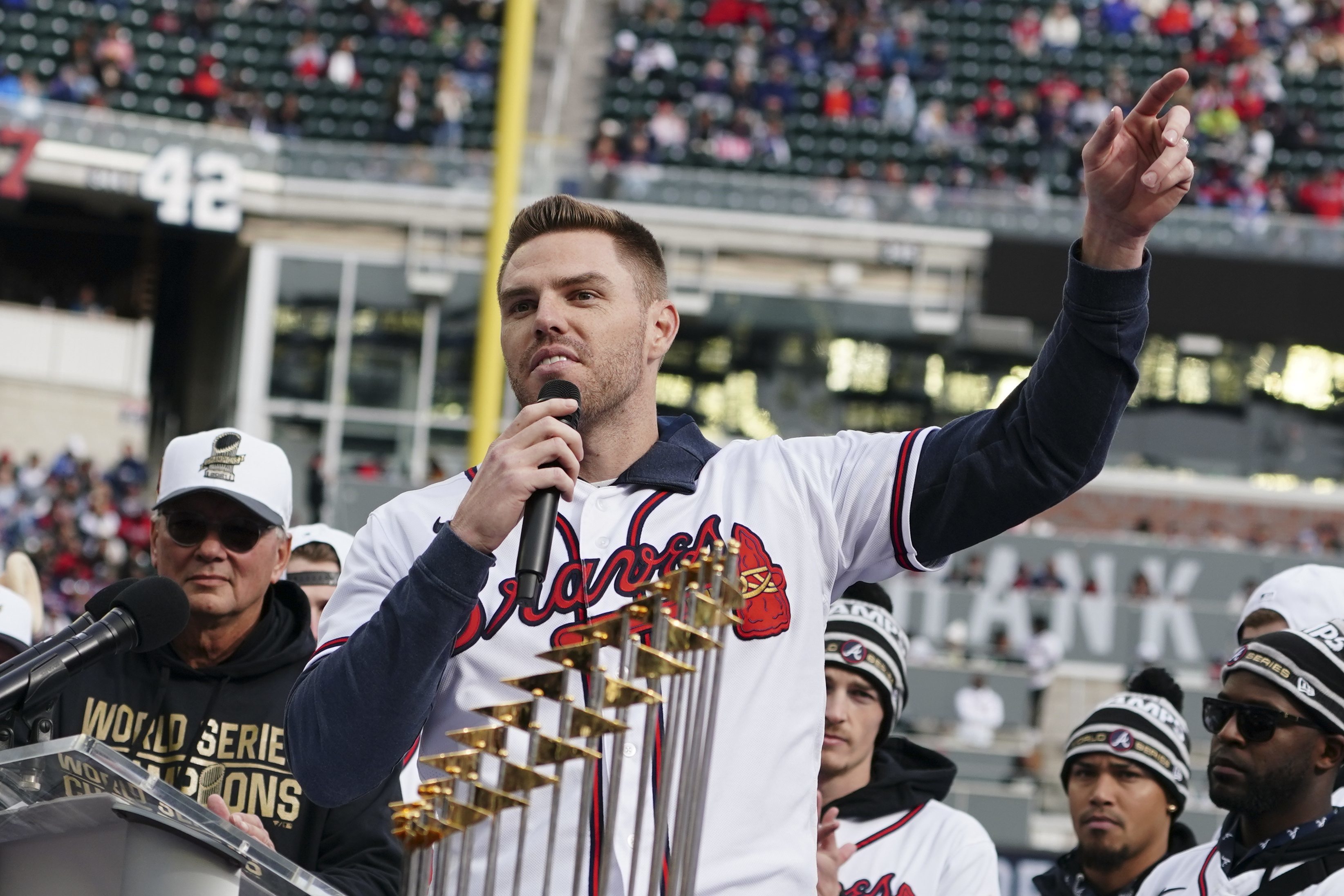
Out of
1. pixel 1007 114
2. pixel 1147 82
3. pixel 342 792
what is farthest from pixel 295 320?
pixel 342 792

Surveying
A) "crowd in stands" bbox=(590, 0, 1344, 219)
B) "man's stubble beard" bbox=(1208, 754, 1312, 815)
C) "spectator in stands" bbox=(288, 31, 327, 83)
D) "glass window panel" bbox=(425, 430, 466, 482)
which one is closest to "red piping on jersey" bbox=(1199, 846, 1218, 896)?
"man's stubble beard" bbox=(1208, 754, 1312, 815)

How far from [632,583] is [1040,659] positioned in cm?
1359

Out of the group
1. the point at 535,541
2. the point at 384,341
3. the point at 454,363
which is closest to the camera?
the point at 535,541

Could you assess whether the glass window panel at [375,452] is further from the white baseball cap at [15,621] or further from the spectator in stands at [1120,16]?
the white baseball cap at [15,621]

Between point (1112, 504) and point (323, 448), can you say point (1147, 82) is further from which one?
point (323, 448)

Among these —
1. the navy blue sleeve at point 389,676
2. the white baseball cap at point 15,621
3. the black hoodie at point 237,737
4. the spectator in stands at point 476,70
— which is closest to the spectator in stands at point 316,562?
the white baseball cap at point 15,621

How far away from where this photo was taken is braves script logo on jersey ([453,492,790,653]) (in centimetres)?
239

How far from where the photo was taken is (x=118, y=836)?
190 cm

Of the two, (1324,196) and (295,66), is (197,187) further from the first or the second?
(1324,196)

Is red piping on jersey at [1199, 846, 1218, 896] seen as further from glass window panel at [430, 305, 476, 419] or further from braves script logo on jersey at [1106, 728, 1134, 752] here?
glass window panel at [430, 305, 476, 419]

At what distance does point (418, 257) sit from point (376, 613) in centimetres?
1828

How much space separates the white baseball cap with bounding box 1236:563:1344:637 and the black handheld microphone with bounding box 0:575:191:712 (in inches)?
118

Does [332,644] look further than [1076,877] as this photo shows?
No

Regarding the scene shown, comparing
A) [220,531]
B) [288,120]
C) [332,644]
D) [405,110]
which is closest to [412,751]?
[332,644]
